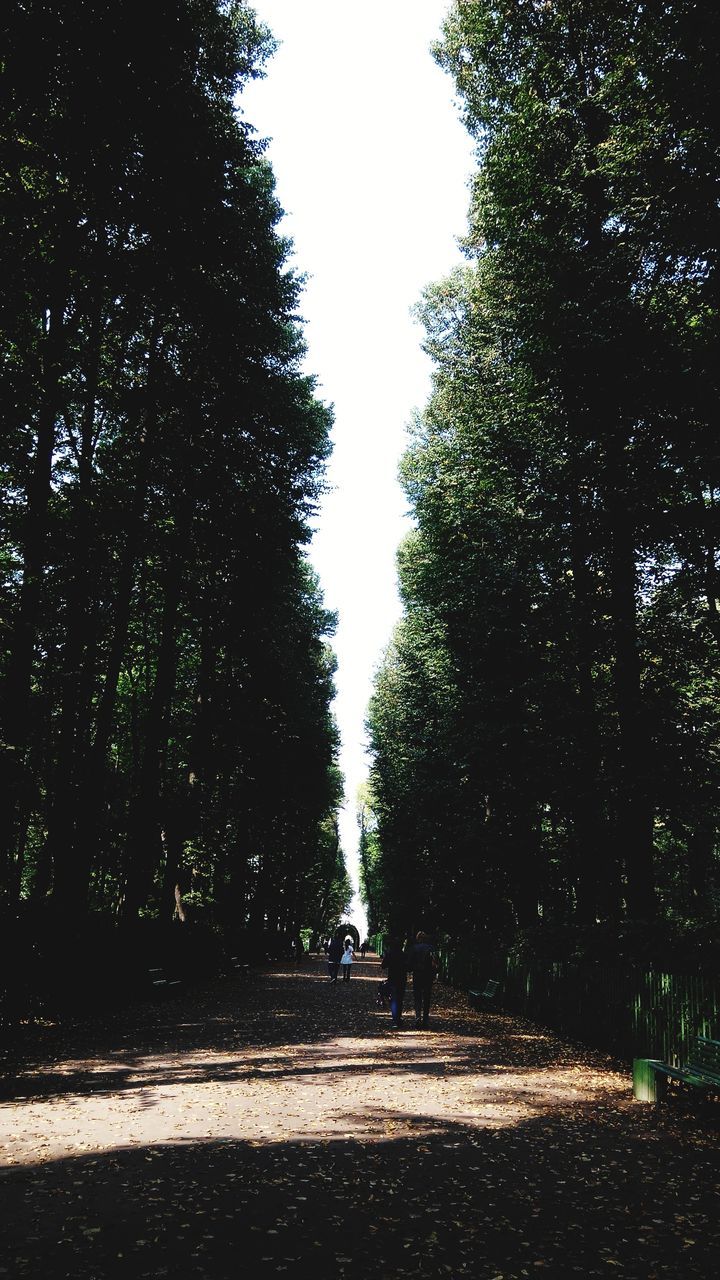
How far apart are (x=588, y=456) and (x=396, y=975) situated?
11.2 meters

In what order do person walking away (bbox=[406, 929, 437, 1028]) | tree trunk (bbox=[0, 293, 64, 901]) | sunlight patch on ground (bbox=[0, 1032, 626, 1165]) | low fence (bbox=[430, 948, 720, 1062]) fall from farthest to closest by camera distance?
person walking away (bbox=[406, 929, 437, 1028]), tree trunk (bbox=[0, 293, 64, 901]), low fence (bbox=[430, 948, 720, 1062]), sunlight patch on ground (bbox=[0, 1032, 626, 1165])

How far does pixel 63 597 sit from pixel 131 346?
6.37 m

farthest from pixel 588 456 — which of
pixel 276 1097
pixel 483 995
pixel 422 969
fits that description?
pixel 483 995

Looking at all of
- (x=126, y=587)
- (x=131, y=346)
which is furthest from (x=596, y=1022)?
(x=131, y=346)

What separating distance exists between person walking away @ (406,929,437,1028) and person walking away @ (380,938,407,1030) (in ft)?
0.71

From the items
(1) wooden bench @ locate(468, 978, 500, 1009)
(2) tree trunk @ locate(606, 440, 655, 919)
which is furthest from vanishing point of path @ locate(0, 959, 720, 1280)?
(1) wooden bench @ locate(468, 978, 500, 1009)

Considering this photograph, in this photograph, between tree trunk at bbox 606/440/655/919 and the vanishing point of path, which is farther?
tree trunk at bbox 606/440/655/919

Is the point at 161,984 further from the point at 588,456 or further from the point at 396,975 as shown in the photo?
the point at 588,456

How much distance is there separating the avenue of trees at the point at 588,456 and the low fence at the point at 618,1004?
1.01m

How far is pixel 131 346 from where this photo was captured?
58.4 feet

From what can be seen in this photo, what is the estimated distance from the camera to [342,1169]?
5.74 meters

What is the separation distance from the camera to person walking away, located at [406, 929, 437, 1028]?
14.9 meters

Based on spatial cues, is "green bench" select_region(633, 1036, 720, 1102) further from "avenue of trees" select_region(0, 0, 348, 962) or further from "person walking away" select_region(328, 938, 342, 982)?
"person walking away" select_region(328, 938, 342, 982)

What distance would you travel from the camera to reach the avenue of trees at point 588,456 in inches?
456
